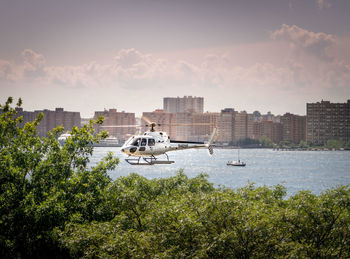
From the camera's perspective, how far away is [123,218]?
26.5m

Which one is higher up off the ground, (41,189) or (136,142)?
(136,142)

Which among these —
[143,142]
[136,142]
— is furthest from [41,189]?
[143,142]

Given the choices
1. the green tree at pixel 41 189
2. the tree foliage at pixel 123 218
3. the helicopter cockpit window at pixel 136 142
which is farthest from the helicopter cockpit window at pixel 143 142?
the green tree at pixel 41 189

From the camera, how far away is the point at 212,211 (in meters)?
23.3

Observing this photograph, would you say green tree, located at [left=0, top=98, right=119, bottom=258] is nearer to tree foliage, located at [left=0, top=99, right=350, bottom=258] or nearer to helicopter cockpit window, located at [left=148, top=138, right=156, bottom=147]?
tree foliage, located at [left=0, top=99, right=350, bottom=258]

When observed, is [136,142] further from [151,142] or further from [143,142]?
[151,142]

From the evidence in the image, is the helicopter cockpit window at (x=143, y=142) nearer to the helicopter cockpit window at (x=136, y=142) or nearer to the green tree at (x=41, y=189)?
the helicopter cockpit window at (x=136, y=142)

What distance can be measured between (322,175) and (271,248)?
110 metres

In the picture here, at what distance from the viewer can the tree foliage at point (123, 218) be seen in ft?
71.1

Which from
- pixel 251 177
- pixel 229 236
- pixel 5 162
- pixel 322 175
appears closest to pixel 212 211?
pixel 229 236

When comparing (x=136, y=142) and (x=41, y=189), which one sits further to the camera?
(x=41, y=189)

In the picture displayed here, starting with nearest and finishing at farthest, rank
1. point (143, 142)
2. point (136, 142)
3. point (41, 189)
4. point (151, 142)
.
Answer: point (136, 142)
point (143, 142)
point (151, 142)
point (41, 189)

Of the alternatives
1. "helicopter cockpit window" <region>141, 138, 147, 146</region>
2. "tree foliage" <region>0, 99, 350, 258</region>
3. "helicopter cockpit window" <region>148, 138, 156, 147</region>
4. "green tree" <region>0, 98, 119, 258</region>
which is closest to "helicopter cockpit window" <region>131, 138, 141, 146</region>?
"helicopter cockpit window" <region>141, 138, 147, 146</region>

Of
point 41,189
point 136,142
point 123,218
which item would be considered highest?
point 136,142
